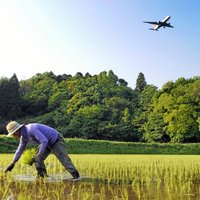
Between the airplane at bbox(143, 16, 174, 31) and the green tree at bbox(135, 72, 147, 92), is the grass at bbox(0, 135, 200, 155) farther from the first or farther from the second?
the green tree at bbox(135, 72, 147, 92)

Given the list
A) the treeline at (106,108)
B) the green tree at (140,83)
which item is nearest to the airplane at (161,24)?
the treeline at (106,108)

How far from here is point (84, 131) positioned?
4472cm

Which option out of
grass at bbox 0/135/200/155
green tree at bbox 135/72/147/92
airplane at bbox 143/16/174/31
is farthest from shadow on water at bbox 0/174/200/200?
green tree at bbox 135/72/147/92

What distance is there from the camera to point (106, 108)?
4797cm

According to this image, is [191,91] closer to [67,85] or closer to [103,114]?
[103,114]

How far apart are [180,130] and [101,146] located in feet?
42.6

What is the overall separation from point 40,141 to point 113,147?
24376 mm

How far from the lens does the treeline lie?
139 feet

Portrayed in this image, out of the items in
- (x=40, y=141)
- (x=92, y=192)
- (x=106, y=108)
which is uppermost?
(x=106, y=108)

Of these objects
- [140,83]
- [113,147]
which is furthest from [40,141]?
[140,83]

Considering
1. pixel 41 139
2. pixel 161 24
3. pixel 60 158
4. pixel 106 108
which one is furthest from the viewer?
pixel 106 108

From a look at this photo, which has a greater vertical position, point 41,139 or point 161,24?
point 161,24

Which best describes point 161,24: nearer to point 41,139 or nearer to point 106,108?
point 41,139

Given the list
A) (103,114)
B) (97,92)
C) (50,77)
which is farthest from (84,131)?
(50,77)
